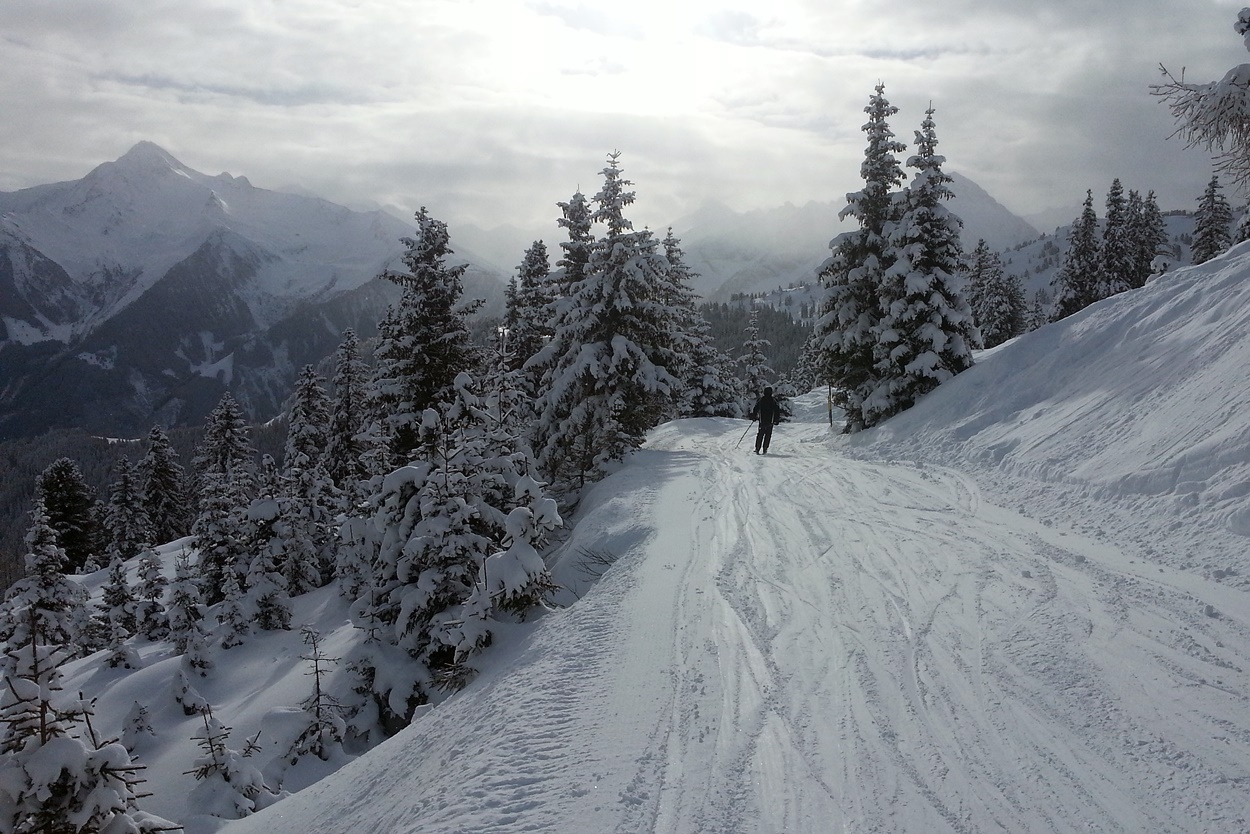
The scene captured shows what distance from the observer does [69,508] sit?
4534 centimetres

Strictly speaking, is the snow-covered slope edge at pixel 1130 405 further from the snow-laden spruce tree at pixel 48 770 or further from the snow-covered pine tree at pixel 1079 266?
the snow-covered pine tree at pixel 1079 266

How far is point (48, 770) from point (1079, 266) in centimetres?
5855

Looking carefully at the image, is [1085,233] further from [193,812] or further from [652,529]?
[193,812]

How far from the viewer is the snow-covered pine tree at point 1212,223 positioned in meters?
44.1

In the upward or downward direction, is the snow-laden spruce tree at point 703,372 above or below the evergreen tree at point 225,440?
above

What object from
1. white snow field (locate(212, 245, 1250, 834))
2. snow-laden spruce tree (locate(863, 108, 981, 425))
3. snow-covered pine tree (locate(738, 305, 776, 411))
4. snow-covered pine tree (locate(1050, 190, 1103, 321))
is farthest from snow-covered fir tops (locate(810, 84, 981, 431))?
snow-covered pine tree (locate(1050, 190, 1103, 321))

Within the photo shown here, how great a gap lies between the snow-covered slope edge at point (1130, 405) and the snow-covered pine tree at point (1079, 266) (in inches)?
1449

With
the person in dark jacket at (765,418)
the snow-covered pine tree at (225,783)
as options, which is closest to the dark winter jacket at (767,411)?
the person in dark jacket at (765,418)

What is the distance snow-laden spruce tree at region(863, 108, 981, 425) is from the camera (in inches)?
810

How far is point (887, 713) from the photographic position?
527cm

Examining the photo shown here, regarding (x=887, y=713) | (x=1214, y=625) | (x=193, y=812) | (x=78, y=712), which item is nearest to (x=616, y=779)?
(x=887, y=713)

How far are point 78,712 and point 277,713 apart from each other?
8.72 meters

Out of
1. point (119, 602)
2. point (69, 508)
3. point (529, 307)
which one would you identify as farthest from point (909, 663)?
point (69, 508)

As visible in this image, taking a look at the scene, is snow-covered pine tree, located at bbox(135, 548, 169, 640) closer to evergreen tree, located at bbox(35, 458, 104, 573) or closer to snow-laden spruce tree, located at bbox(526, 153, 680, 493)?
snow-laden spruce tree, located at bbox(526, 153, 680, 493)
